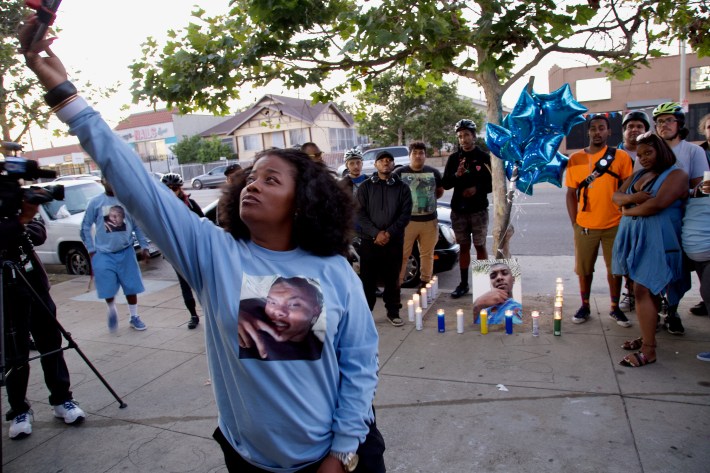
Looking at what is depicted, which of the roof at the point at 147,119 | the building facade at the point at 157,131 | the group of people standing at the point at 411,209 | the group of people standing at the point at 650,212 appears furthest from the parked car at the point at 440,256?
the roof at the point at 147,119

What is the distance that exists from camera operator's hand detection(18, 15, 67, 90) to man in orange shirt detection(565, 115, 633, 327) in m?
4.58

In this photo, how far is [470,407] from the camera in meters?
3.54

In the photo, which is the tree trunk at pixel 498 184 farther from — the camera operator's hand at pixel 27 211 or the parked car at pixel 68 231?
the parked car at pixel 68 231

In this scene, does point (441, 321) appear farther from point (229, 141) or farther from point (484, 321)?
point (229, 141)

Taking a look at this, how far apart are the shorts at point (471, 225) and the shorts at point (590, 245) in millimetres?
1272

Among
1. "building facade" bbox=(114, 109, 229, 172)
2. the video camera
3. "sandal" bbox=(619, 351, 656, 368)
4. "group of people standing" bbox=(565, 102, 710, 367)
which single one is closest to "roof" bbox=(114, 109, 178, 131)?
"building facade" bbox=(114, 109, 229, 172)

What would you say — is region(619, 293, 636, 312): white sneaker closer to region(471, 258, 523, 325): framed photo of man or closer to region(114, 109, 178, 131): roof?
region(471, 258, 523, 325): framed photo of man

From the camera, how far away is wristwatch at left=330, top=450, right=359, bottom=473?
162cm

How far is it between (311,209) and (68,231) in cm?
905

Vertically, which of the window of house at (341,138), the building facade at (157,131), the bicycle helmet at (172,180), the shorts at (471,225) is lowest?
the shorts at (471,225)

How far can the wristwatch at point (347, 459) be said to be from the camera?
1.62 m

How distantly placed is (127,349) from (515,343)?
3983mm

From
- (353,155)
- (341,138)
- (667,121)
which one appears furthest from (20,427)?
(341,138)

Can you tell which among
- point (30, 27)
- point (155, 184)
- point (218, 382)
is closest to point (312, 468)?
point (218, 382)
